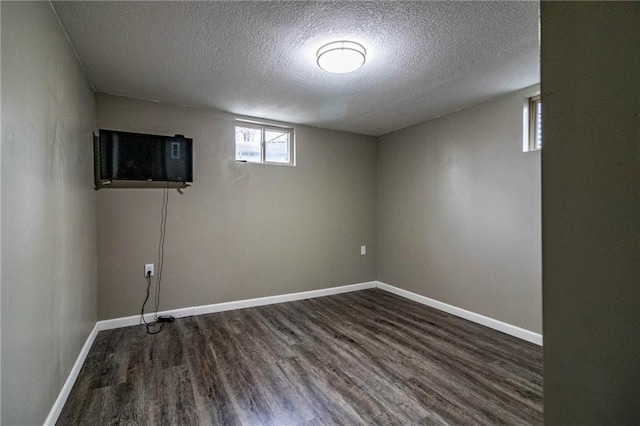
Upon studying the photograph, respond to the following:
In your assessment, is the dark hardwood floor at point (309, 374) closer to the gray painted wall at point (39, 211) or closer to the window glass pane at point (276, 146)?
the gray painted wall at point (39, 211)

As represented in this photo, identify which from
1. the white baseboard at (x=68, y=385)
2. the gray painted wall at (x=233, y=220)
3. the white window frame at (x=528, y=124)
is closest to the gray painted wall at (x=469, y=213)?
the white window frame at (x=528, y=124)

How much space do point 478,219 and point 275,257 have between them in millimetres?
2385

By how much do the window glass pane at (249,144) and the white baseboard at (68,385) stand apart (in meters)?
2.29

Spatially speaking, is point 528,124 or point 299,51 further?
point 528,124

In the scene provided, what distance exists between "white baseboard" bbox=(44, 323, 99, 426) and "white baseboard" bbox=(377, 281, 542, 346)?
344 cm

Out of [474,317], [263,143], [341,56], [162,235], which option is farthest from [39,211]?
[474,317]

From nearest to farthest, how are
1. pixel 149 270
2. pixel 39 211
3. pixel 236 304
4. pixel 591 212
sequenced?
pixel 591 212, pixel 39 211, pixel 149 270, pixel 236 304

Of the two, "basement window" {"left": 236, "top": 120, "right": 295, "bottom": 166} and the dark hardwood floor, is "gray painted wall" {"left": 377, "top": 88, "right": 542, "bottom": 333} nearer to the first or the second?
the dark hardwood floor

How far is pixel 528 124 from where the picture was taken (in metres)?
2.82

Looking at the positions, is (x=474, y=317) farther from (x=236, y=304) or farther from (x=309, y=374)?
(x=236, y=304)

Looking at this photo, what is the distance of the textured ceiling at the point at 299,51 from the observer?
1756 mm

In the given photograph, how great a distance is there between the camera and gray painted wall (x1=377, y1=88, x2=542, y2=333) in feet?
9.19

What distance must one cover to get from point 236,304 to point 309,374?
167 cm

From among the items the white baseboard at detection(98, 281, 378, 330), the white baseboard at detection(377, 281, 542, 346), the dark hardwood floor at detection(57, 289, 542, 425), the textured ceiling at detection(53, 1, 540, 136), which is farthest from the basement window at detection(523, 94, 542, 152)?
the white baseboard at detection(98, 281, 378, 330)
